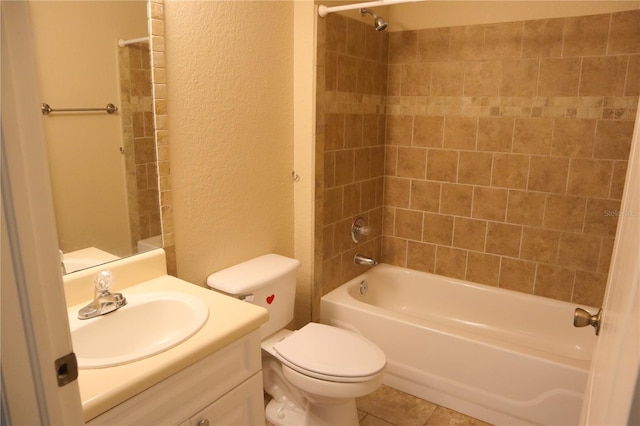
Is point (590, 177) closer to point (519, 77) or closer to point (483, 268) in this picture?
point (519, 77)

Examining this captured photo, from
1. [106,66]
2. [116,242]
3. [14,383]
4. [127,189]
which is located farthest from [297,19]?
[14,383]

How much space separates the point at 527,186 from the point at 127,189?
2.10 meters

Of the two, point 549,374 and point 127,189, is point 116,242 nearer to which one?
point 127,189

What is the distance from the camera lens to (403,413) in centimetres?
226

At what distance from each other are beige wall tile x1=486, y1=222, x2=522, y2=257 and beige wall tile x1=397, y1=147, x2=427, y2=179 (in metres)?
0.54

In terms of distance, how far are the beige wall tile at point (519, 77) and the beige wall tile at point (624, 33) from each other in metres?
0.35

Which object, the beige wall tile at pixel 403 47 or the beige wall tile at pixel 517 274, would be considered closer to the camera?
the beige wall tile at pixel 517 274

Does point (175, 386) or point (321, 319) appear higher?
point (175, 386)

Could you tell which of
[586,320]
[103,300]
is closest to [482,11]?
[586,320]

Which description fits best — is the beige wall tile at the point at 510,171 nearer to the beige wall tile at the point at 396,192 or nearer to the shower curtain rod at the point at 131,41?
the beige wall tile at the point at 396,192

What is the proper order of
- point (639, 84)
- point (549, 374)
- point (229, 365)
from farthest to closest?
point (639, 84)
point (549, 374)
point (229, 365)

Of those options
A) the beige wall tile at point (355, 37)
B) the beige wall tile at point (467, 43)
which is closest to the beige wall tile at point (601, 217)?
the beige wall tile at point (467, 43)

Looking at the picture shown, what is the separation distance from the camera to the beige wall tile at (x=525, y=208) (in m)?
2.58

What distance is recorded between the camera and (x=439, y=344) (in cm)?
226
